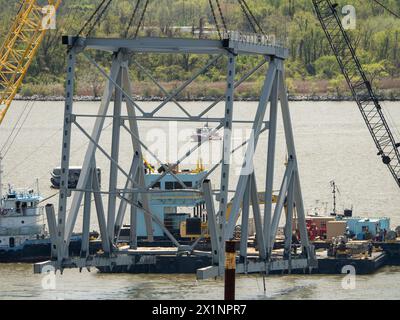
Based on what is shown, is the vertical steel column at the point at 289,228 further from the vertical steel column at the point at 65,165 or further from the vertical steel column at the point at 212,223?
the vertical steel column at the point at 65,165

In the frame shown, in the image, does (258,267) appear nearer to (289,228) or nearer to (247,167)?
(289,228)

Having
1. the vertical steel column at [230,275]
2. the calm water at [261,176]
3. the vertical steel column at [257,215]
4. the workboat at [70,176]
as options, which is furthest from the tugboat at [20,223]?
the vertical steel column at [230,275]

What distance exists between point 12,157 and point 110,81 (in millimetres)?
62394

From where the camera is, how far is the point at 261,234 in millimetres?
69875

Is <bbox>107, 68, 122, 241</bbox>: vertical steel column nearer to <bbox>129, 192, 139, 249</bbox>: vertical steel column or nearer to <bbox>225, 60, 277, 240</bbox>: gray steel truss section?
<bbox>129, 192, 139, 249</bbox>: vertical steel column

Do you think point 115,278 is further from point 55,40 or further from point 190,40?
point 55,40

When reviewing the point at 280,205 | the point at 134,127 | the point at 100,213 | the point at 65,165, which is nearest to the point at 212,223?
the point at 100,213

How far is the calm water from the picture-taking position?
239 ft

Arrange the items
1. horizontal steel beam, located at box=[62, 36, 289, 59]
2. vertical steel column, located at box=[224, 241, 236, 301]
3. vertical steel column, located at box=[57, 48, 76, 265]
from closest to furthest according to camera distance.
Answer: vertical steel column, located at box=[224, 241, 236, 301]
horizontal steel beam, located at box=[62, 36, 289, 59]
vertical steel column, located at box=[57, 48, 76, 265]

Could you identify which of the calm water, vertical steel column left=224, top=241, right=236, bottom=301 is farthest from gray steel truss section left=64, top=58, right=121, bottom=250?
vertical steel column left=224, top=241, right=236, bottom=301

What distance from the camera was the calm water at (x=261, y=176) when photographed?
72.9 meters
